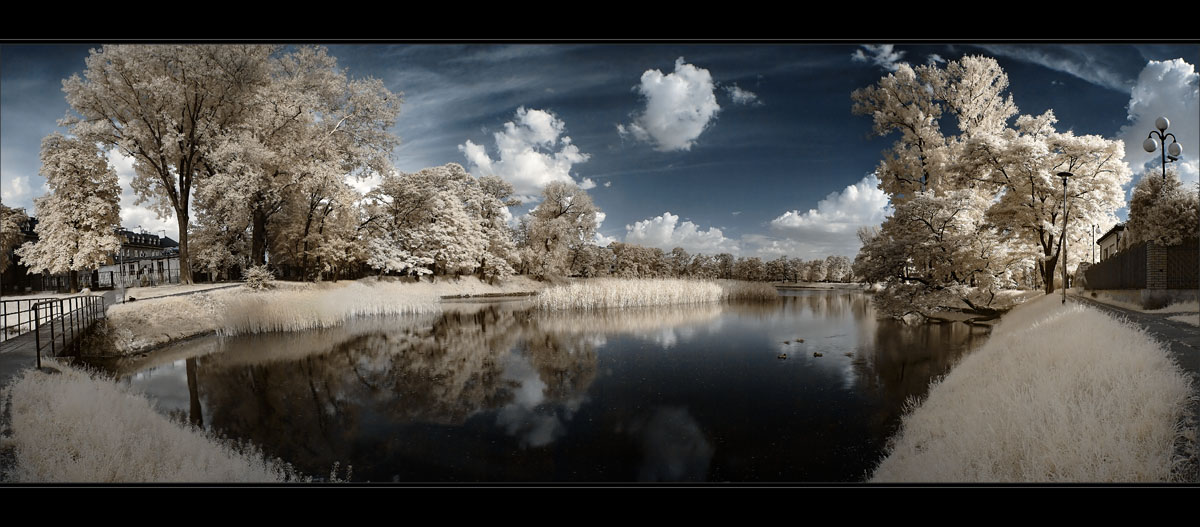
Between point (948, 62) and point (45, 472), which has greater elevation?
point (948, 62)

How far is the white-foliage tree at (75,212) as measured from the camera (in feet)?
15.6

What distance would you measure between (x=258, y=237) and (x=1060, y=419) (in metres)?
9.18

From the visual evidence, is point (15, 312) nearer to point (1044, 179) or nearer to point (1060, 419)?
point (1060, 419)

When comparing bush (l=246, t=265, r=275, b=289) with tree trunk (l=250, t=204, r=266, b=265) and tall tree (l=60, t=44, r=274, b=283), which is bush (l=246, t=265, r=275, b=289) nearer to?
tree trunk (l=250, t=204, r=266, b=265)

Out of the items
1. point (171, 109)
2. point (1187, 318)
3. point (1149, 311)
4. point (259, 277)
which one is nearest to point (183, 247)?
point (259, 277)

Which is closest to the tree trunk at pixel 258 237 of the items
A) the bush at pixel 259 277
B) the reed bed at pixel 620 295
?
the bush at pixel 259 277

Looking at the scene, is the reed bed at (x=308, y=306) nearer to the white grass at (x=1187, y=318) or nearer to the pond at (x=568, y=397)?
the pond at (x=568, y=397)

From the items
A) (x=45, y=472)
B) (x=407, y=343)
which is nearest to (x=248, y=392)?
(x=45, y=472)

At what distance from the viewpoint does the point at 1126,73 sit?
3.99m

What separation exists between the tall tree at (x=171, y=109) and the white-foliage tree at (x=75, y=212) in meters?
0.35

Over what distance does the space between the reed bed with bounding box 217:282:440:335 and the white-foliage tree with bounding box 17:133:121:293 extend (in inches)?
63.8
